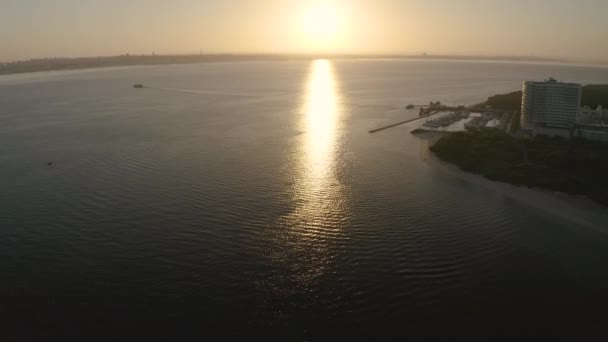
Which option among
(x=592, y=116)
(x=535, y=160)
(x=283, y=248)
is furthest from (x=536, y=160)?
(x=283, y=248)

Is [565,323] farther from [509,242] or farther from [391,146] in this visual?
[391,146]

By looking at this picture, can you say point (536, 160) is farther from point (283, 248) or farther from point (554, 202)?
point (283, 248)

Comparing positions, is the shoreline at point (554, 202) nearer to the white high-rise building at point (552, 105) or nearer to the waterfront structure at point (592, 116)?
the white high-rise building at point (552, 105)

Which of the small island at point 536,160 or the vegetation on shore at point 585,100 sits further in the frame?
the vegetation on shore at point 585,100

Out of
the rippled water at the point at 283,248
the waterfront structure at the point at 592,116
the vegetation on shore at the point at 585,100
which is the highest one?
the vegetation on shore at the point at 585,100

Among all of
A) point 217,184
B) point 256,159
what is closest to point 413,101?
point 256,159

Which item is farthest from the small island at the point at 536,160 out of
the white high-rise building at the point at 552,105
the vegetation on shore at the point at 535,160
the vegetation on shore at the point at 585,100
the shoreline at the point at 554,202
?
the vegetation on shore at the point at 585,100

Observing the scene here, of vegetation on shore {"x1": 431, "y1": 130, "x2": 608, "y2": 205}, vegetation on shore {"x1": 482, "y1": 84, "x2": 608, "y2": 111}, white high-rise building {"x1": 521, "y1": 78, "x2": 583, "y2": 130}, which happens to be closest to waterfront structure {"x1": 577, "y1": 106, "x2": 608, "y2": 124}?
white high-rise building {"x1": 521, "y1": 78, "x2": 583, "y2": 130}
